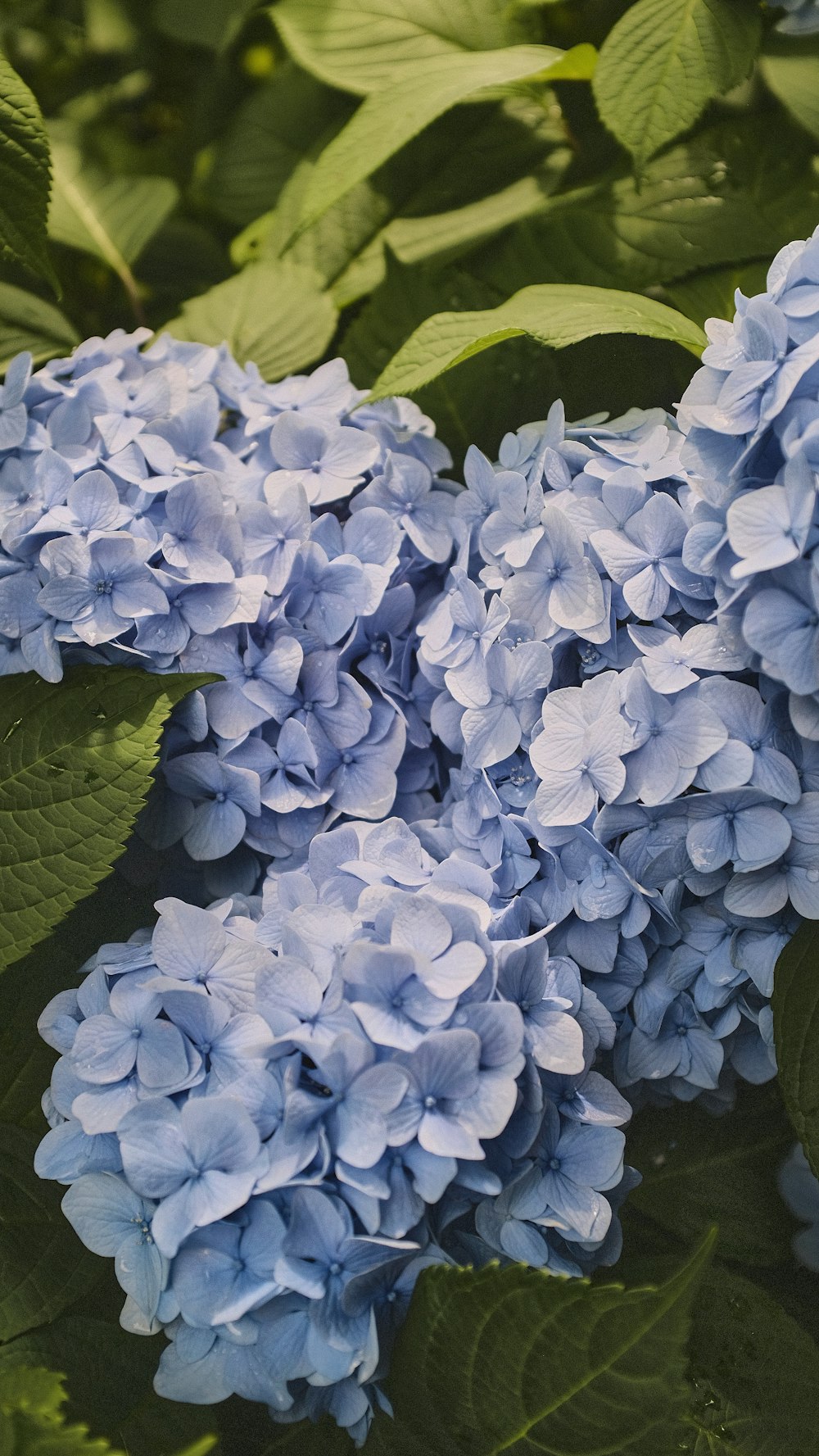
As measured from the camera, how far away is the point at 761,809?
60cm

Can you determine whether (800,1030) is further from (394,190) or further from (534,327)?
(394,190)

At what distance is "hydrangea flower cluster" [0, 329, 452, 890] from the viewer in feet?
2.29

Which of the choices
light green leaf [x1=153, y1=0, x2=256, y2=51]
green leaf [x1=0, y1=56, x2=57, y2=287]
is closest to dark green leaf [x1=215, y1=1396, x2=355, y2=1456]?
green leaf [x1=0, y1=56, x2=57, y2=287]

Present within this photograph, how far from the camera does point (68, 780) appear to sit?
679mm

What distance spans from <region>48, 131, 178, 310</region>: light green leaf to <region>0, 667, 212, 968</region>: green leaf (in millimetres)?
572

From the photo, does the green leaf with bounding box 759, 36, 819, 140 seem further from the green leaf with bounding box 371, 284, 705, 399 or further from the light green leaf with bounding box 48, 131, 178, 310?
the light green leaf with bounding box 48, 131, 178, 310

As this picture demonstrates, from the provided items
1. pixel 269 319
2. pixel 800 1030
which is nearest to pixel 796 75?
pixel 269 319

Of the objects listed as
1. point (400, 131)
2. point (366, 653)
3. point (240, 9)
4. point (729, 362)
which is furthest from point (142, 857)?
point (240, 9)

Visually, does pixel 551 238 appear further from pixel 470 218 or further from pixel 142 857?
pixel 142 857

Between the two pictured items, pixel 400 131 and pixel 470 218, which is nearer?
pixel 400 131

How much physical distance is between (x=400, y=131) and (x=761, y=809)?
0.58 metres

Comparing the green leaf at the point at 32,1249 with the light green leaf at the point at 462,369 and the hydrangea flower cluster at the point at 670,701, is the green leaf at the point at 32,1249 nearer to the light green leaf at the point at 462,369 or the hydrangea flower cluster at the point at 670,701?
the hydrangea flower cluster at the point at 670,701

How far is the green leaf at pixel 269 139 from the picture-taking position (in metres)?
1.11

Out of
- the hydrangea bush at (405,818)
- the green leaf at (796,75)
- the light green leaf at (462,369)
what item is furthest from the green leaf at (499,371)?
the green leaf at (796,75)
